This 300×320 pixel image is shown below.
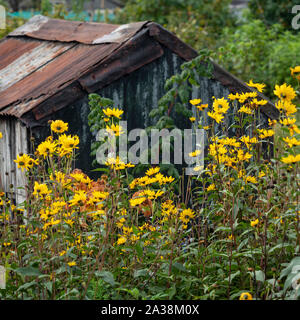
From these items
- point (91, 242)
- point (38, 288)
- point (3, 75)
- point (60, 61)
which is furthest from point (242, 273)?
point (3, 75)

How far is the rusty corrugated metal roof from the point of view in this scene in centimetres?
602

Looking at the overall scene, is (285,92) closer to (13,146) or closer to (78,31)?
(13,146)

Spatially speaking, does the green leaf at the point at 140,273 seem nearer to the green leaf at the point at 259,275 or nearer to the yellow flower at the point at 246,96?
the green leaf at the point at 259,275

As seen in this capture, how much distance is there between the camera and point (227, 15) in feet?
65.9

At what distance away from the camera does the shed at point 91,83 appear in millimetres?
6027

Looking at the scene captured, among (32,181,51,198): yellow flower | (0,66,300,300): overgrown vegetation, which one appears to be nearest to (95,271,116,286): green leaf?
(0,66,300,300): overgrown vegetation

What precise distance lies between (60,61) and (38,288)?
417 cm

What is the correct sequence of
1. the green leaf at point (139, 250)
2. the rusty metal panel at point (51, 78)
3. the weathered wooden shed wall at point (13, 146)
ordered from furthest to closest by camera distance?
1. the weathered wooden shed wall at point (13, 146)
2. the rusty metal panel at point (51, 78)
3. the green leaf at point (139, 250)

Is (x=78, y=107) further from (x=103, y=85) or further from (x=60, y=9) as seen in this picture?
(x=60, y=9)

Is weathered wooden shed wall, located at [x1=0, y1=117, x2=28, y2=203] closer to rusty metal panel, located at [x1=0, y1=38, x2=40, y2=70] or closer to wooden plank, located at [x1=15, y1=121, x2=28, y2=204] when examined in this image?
wooden plank, located at [x1=15, y1=121, x2=28, y2=204]

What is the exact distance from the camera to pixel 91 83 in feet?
20.2

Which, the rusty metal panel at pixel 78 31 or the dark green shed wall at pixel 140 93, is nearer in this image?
the dark green shed wall at pixel 140 93

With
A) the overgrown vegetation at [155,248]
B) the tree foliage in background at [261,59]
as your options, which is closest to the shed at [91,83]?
the overgrown vegetation at [155,248]

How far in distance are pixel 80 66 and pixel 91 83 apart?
0.30 m
